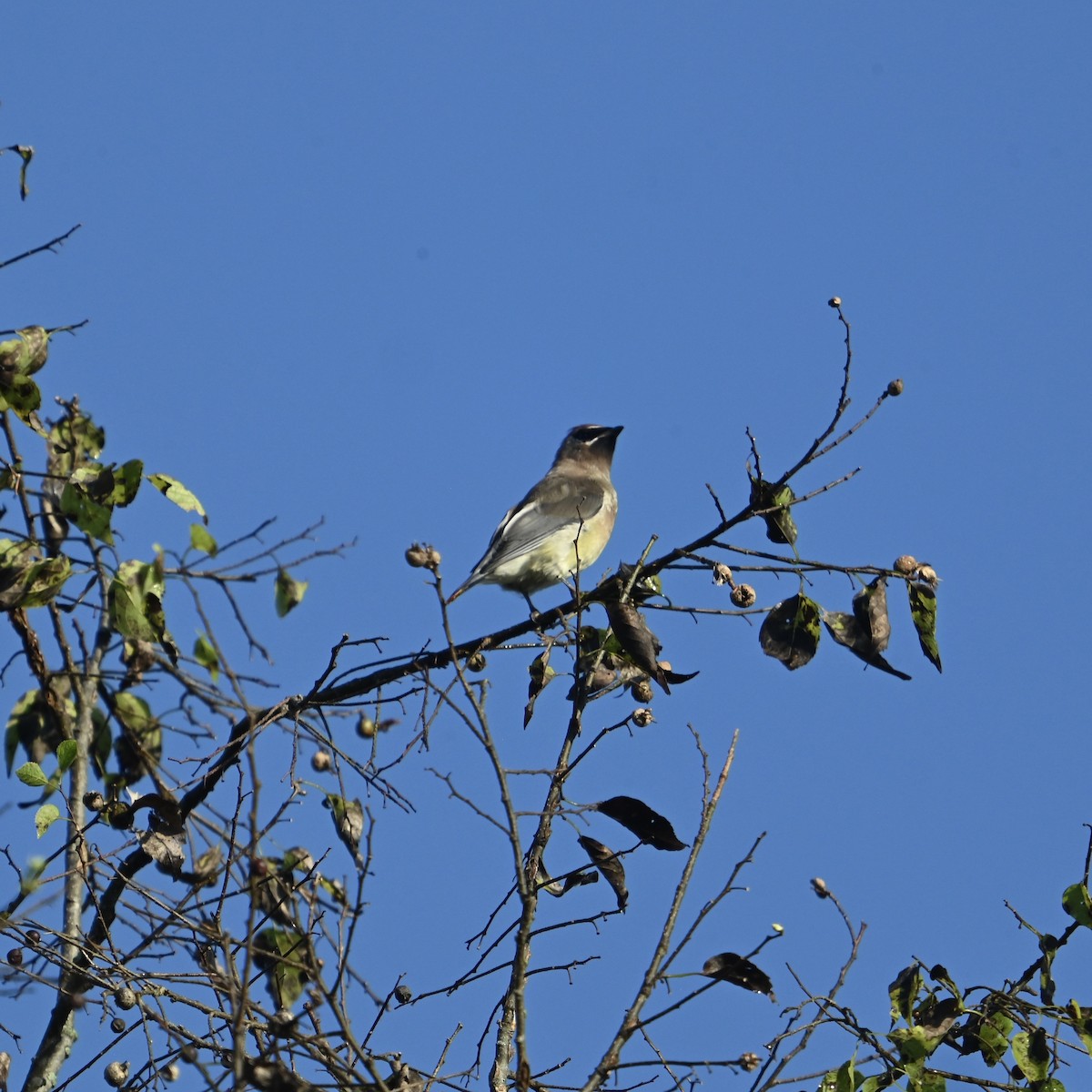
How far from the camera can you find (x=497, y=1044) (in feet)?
11.3

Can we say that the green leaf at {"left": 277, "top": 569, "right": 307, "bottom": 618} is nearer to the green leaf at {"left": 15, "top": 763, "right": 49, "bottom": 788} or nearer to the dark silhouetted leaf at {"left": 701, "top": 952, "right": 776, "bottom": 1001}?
the green leaf at {"left": 15, "top": 763, "right": 49, "bottom": 788}

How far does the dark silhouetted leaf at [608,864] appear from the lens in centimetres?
384

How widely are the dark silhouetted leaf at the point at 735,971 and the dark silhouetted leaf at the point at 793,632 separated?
27.7 inches

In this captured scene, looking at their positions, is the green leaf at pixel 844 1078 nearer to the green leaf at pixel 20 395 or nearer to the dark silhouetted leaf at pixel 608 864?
the dark silhouetted leaf at pixel 608 864

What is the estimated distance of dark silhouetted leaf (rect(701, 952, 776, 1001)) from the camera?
3566 mm

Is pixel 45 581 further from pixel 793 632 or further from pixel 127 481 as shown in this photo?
pixel 793 632

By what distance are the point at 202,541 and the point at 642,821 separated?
1.45 m

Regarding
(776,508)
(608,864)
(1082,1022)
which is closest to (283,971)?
(608,864)

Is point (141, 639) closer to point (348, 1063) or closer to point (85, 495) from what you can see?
point (85, 495)

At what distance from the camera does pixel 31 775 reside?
13.5 feet

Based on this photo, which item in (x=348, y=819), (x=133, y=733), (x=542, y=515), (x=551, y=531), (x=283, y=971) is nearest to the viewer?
(x=348, y=819)

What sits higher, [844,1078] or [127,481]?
[127,481]

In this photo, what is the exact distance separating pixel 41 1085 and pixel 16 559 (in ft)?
4.61

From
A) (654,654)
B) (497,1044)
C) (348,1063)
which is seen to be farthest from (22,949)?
(654,654)
